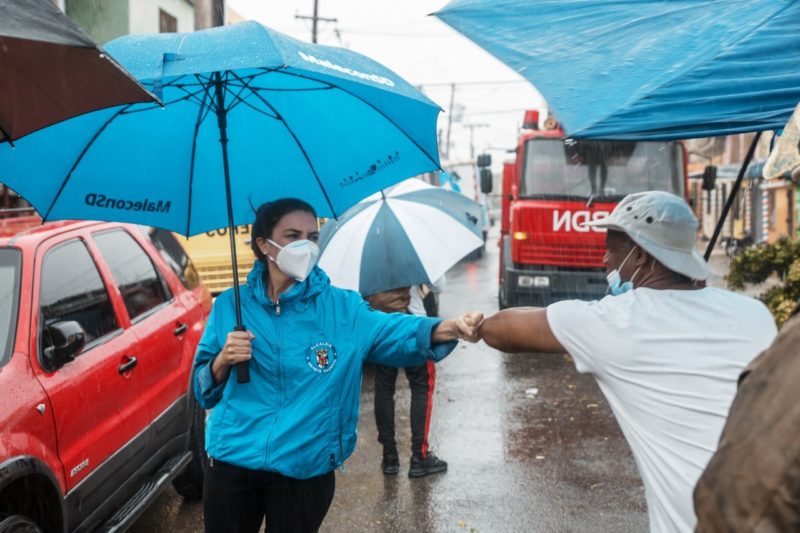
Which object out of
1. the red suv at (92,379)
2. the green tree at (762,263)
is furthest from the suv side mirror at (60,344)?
the green tree at (762,263)

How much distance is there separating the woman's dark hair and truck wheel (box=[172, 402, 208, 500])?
7.95 feet

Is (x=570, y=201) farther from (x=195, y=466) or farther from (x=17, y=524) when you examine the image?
(x=17, y=524)

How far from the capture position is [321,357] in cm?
274

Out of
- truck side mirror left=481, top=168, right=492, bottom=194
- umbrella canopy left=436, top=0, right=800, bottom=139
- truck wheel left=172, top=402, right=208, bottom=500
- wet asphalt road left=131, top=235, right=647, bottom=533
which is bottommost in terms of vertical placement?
wet asphalt road left=131, top=235, right=647, bottom=533

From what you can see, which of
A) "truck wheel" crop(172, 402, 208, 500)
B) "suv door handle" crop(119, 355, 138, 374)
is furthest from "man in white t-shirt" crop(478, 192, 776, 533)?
"truck wheel" crop(172, 402, 208, 500)

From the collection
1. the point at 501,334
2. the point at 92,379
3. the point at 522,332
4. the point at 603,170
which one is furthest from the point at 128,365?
the point at 603,170

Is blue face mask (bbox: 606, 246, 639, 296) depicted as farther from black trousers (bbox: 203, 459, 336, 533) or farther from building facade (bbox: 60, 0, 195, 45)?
building facade (bbox: 60, 0, 195, 45)

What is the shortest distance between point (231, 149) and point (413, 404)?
279 centimetres

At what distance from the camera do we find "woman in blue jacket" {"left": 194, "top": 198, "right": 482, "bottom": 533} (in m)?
2.69

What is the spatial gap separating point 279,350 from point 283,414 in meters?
0.22

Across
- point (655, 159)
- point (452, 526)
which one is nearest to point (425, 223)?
point (452, 526)

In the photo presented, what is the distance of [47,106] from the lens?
2.39 m

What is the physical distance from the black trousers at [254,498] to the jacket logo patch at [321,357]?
15.4 inches

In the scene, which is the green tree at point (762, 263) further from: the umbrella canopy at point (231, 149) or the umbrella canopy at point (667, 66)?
the umbrella canopy at point (667, 66)
